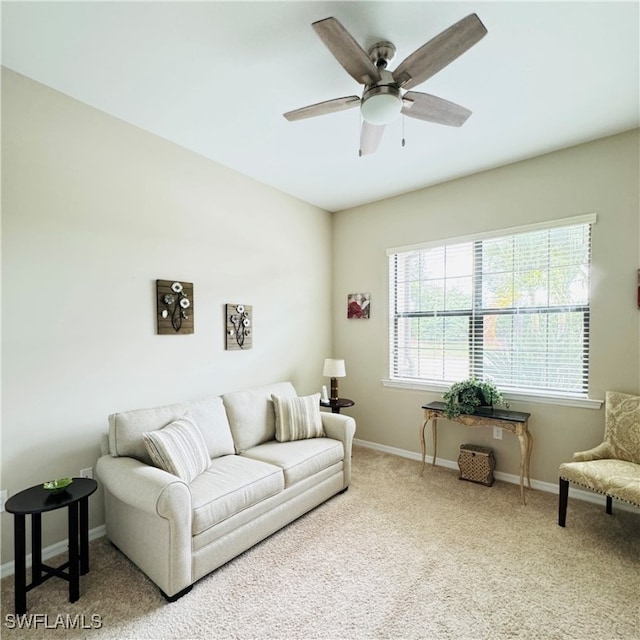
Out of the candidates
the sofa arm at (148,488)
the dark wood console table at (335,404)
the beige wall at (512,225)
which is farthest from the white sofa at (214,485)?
the beige wall at (512,225)

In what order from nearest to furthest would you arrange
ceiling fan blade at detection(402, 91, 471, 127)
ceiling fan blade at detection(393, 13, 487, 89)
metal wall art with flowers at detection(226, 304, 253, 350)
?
1. ceiling fan blade at detection(393, 13, 487, 89)
2. ceiling fan blade at detection(402, 91, 471, 127)
3. metal wall art with flowers at detection(226, 304, 253, 350)

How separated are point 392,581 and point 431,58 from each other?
273 cm

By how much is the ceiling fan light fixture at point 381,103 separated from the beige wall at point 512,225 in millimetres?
2050

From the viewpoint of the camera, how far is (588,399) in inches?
118

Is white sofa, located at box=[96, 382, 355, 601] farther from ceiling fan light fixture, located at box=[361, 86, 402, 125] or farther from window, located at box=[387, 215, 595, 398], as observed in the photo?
ceiling fan light fixture, located at box=[361, 86, 402, 125]

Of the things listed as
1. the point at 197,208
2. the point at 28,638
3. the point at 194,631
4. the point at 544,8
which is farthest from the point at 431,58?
the point at 28,638

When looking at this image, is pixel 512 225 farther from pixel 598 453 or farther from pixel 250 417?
pixel 250 417

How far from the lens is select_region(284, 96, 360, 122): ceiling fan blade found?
6.48 ft

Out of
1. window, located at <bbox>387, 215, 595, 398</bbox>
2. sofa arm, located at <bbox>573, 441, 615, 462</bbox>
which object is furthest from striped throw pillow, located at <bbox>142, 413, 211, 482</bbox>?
sofa arm, located at <bbox>573, 441, 615, 462</bbox>

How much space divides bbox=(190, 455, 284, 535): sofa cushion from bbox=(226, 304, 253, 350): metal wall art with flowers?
112 cm

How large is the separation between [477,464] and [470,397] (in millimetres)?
639

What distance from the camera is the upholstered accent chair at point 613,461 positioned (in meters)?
2.30

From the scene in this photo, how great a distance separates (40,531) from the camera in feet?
6.23
